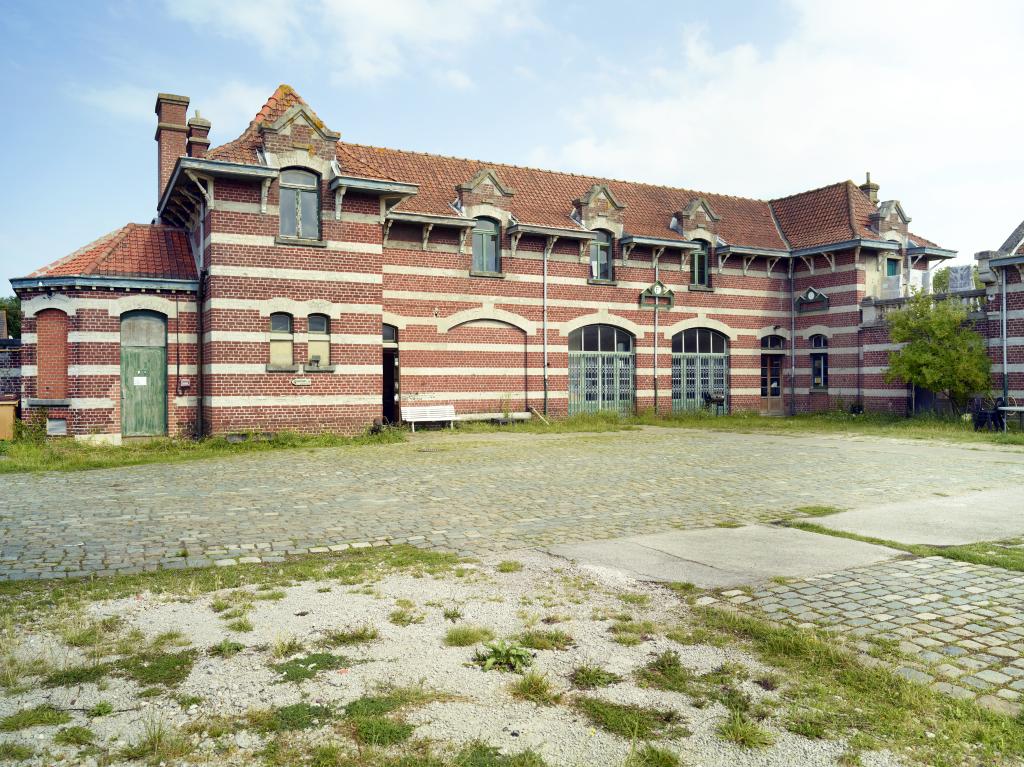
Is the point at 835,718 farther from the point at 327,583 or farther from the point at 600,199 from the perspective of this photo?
the point at 600,199

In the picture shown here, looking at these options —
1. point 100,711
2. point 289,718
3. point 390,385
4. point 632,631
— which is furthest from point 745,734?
point 390,385

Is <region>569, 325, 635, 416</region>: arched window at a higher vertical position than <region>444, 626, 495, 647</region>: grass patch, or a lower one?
higher

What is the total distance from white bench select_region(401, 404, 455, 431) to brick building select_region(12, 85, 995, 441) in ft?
2.33

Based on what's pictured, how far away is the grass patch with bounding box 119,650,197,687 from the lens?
3.82m

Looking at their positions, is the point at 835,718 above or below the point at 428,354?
Answer: below

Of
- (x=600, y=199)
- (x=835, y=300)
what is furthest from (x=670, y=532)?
(x=835, y=300)

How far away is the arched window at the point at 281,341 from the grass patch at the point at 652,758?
16453mm

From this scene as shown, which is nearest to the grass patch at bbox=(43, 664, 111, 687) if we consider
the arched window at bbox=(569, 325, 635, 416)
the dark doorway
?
the dark doorway


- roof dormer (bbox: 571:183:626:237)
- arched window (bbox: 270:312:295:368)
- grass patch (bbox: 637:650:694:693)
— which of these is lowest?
grass patch (bbox: 637:650:694:693)

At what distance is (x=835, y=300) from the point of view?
27.8 metres

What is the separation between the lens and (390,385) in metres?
21.9

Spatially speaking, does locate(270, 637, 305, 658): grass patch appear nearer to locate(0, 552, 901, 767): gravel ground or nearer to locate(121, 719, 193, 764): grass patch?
locate(0, 552, 901, 767): gravel ground

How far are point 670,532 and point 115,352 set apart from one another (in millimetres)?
15100

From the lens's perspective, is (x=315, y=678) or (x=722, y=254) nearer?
(x=315, y=678)
